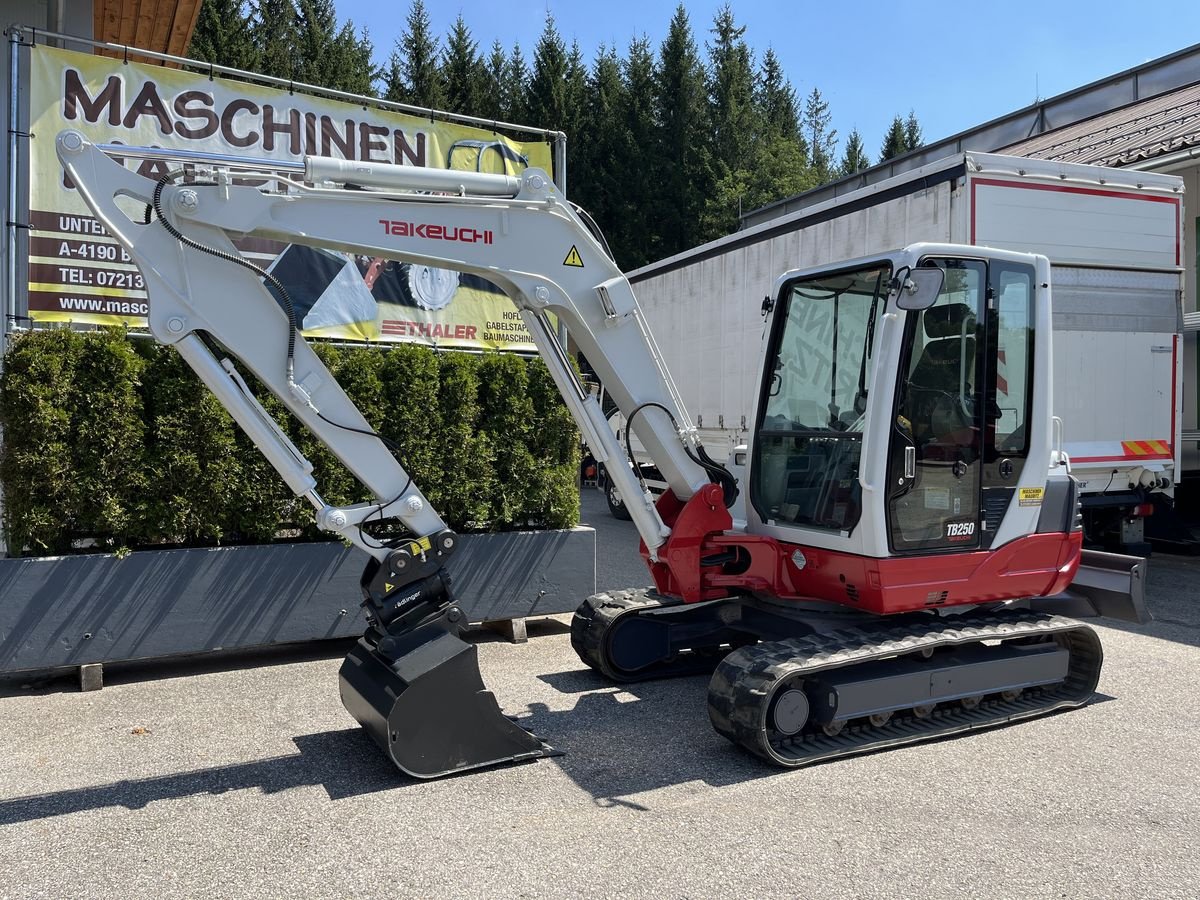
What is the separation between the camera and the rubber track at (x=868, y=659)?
4.93 m

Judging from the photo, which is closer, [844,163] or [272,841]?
[272,841]

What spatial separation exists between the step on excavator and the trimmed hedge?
1416mm

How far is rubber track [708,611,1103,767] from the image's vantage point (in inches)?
194

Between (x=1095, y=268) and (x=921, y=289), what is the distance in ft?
16.6

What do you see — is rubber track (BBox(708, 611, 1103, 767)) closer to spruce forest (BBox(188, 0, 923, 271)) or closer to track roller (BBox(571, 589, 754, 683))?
track roller (BBox(571, 589, 754, 683))

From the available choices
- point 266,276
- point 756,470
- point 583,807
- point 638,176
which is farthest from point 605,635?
point 638,176

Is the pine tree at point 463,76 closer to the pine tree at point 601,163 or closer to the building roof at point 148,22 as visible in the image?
the pine tree at point 601,163

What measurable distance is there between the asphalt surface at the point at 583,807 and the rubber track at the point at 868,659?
11 centimetres

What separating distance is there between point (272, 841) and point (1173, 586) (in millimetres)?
9122

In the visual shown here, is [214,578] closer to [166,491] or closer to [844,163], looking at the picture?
[166,491]

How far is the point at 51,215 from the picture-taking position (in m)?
7.33

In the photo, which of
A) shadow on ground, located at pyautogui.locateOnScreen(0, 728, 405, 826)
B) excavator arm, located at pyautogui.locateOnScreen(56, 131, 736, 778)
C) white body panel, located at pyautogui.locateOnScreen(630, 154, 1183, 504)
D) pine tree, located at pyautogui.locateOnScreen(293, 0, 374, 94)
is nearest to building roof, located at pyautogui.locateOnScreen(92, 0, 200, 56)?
excavator arm, located at pyautogui.locateOnScreen(56, 131, 736, 778)

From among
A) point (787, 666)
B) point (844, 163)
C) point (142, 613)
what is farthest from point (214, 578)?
point (844, 163)

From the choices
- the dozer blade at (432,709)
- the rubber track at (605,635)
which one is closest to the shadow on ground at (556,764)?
the dozer blade at (432,709)
